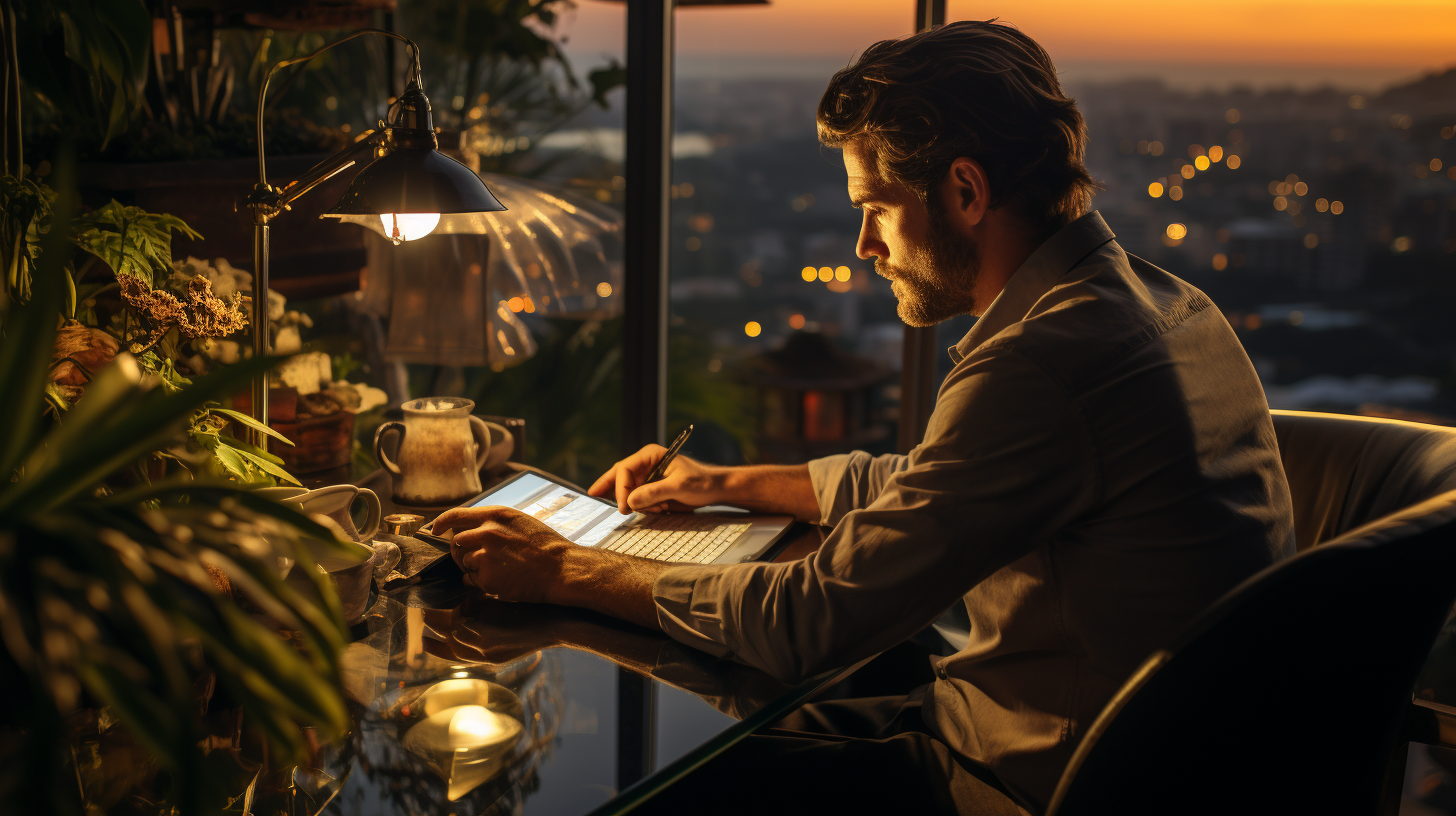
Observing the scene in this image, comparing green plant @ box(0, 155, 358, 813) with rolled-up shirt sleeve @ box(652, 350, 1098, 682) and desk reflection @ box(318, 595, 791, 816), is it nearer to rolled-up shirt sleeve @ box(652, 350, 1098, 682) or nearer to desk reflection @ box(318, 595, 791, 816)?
desk reflection @ box(318, 595, 791, 816)

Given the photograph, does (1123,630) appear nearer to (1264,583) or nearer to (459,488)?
(1264,583)

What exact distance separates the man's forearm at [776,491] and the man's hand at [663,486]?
0.07 feet

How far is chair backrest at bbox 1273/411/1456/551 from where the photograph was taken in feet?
4.19

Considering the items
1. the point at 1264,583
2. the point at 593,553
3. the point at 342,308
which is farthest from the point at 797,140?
the point at 1264,583

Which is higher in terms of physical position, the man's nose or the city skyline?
the city skyline

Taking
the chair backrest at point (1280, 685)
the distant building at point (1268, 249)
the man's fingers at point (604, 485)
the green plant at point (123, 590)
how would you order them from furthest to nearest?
the distant building at point (1268, 249)
the man's fingers at point (604, 485)
the chair backrest at point (1280, 685)
the green plant at point (123, 590)

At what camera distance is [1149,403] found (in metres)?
1.09

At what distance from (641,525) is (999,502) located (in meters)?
0.70

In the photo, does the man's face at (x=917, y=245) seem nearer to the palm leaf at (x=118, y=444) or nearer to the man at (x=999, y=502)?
the man at (x=999, y=502)

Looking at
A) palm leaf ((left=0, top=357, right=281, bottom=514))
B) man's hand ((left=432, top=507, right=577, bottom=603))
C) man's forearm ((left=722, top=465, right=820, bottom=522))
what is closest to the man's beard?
man's forearm ((left=722, top=465, right=820, bottom=522))

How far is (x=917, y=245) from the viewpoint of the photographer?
143 cm

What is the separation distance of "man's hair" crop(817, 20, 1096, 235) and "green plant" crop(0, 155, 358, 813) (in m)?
0.95

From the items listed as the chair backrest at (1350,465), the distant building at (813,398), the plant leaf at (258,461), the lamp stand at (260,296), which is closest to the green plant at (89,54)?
the lamp stand at (260,296)

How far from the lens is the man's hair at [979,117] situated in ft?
4.35
